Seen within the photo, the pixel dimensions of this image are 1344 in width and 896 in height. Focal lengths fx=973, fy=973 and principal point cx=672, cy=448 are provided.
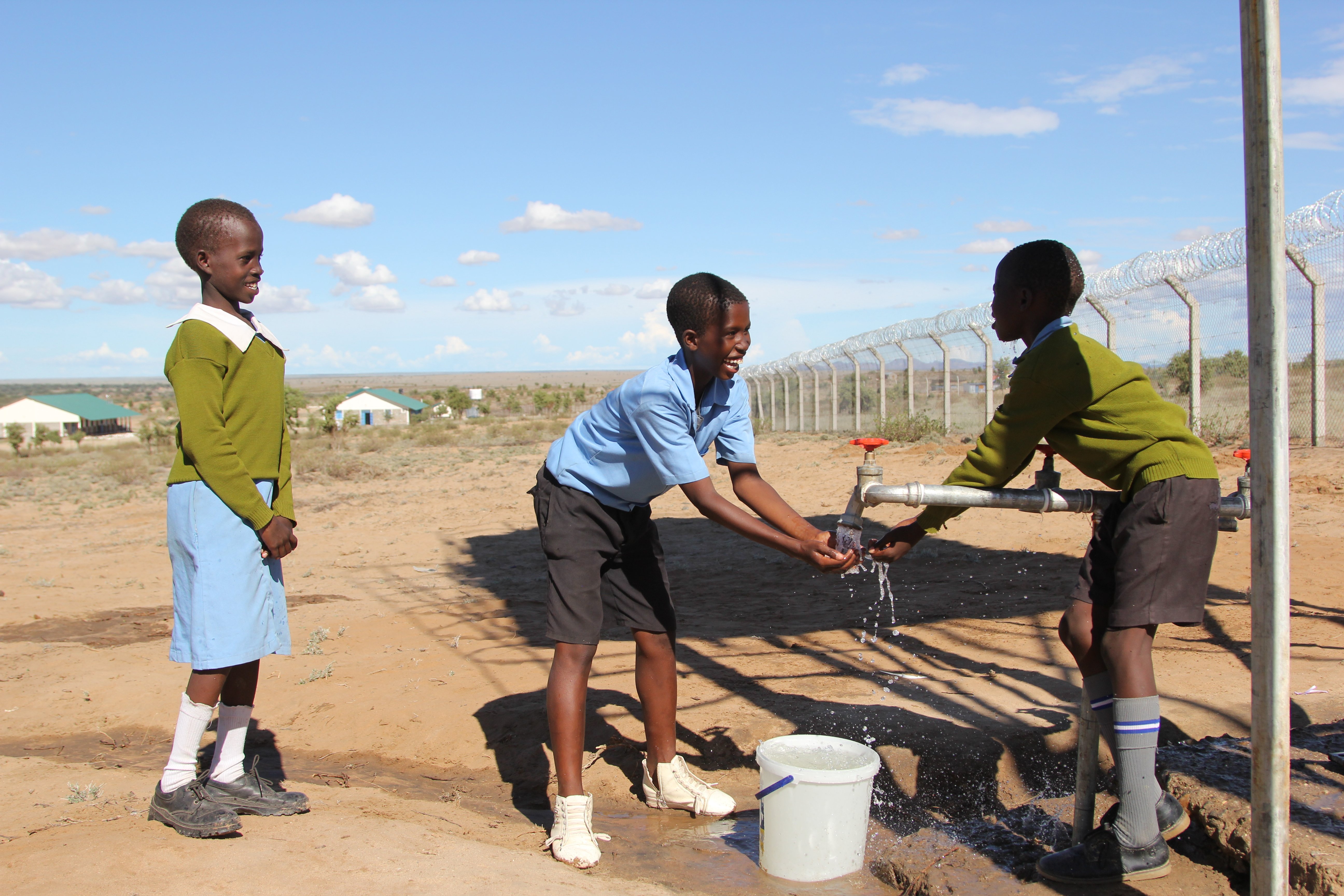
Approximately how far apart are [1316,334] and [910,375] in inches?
268

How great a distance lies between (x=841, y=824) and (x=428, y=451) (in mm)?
26453

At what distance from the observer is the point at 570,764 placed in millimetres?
2963

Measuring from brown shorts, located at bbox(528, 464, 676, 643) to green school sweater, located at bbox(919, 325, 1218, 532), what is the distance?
1.13 meters

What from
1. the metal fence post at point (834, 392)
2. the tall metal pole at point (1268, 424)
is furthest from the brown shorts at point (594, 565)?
the metal fence post at point (834, 392)

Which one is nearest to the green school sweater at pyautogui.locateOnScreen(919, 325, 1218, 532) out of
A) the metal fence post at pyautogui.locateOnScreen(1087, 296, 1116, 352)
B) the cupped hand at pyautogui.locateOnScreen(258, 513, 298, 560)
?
the cupped hand at pyautogui.locateOnScreen(258, 513, 298, 560)

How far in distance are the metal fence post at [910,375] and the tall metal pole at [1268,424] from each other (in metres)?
13.6

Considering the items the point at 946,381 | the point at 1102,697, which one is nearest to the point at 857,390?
the point at 946,381

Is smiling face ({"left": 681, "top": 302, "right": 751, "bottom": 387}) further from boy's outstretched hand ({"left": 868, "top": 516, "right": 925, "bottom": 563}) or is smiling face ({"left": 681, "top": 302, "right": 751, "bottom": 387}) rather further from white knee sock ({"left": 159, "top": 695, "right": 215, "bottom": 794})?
white knee sock ({"left": 159, "top": 695, "right": 215, "bottom": 794})

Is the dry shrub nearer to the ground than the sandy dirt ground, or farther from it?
farther from it

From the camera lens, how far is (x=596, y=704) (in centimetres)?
441

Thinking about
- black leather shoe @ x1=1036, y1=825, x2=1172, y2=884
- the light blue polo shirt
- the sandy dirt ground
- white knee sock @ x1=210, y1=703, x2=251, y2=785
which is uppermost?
the light blue polo shirt

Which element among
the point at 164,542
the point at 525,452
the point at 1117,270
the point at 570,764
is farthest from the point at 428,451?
the point at 570,764

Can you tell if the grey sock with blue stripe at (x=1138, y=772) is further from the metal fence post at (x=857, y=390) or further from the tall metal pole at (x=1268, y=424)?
the metal fence post at (x=857, y=390)

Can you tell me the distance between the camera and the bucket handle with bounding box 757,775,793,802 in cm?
275
